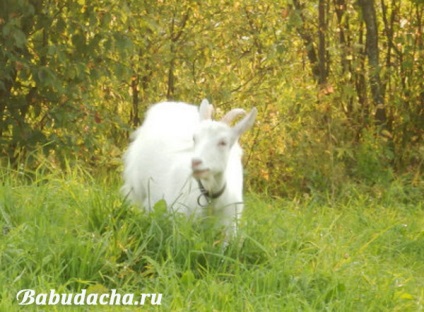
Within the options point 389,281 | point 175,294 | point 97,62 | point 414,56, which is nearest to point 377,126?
point 414,56

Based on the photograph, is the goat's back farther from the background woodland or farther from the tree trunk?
the tree trunk

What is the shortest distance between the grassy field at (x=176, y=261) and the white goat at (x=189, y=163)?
11.2 inches

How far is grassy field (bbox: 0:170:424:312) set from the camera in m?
5.72

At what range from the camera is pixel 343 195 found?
10.1 meters

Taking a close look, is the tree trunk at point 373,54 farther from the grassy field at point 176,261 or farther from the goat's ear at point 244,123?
the goat's ear at point 244,123

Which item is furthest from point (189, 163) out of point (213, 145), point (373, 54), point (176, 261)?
point (373, 54)

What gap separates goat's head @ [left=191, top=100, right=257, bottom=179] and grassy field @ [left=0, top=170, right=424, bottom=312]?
368 mm

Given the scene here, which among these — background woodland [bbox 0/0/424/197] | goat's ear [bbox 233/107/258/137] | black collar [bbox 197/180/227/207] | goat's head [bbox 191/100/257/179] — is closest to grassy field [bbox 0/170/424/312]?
black collar [bbox 197/180/227/207]

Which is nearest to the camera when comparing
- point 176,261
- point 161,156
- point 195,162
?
point 176,261

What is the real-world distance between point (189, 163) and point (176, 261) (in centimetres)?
127

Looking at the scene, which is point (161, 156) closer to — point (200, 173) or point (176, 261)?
point (200, 173)

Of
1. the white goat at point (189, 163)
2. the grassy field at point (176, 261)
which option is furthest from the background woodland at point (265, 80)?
the grassy field at point (176, 261)

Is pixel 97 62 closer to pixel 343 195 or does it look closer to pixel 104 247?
pixel 343 195

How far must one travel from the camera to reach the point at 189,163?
23.8 ft
